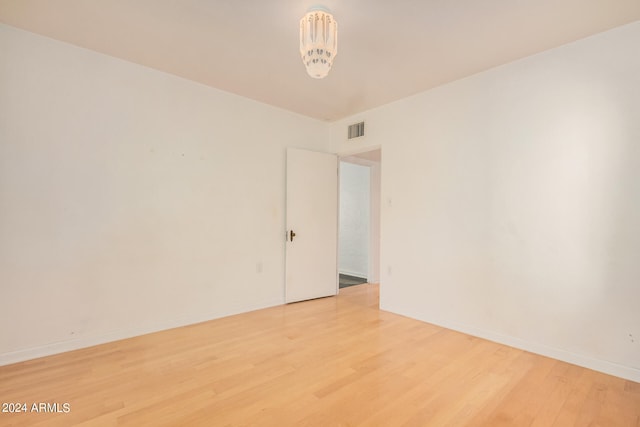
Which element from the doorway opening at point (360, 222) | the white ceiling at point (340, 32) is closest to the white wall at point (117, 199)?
the white ceiling at point (340, 32)

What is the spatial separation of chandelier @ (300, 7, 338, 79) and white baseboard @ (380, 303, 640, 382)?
2749mm

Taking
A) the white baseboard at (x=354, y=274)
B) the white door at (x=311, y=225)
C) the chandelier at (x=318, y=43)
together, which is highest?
the chandelier at (x=318, y=43)

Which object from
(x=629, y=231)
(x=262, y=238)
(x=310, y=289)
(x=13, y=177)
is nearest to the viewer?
(x=629, y=231)

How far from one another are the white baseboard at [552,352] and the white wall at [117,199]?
2276 millimetres

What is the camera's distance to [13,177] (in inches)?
93.0

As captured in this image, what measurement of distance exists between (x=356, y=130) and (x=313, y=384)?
3218 mm

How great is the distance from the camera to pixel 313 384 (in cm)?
207

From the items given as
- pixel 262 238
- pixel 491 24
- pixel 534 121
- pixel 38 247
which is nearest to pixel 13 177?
pixel 38 247

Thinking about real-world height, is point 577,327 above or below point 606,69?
below

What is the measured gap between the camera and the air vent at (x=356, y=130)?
164 inches

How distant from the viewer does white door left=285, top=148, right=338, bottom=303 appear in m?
4.09

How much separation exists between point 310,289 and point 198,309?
153cm

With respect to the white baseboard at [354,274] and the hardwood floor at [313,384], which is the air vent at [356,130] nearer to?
the hardwood floor at [313,384]

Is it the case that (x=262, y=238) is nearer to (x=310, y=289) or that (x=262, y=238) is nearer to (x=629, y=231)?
(x=310, y=289)
